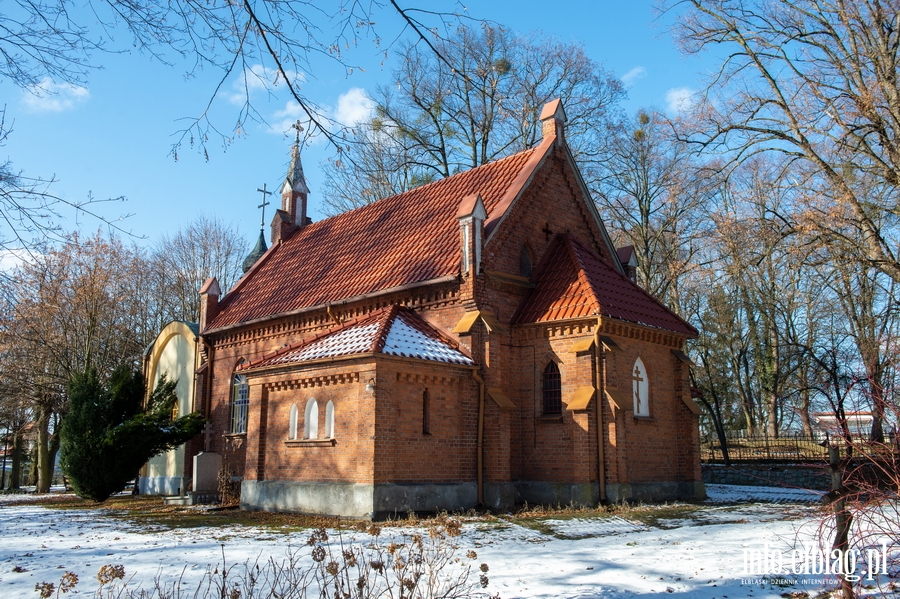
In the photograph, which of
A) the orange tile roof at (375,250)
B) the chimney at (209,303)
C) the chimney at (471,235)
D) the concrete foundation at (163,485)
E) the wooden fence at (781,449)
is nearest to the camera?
the chimney at (471,235)

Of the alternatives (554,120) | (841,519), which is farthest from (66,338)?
(841,519)

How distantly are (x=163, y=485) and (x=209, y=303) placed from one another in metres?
6.57

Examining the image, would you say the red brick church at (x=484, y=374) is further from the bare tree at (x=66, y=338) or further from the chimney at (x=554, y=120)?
the bare tree at (x=66, y=338)

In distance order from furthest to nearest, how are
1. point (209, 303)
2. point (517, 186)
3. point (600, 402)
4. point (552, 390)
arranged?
1. point (209, 303)
2. point (517, 186)
3. point (552, 390)
4. point (600, 402)

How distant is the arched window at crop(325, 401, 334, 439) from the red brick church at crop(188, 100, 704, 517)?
3cm

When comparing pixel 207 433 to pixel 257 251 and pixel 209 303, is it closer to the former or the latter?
pixel 209 303

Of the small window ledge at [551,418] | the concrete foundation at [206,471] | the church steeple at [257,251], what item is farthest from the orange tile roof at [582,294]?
the church steeple at [257,251]

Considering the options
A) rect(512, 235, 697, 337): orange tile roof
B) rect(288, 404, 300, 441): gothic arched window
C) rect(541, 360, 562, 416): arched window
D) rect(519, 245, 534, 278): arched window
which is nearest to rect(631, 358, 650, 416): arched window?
rect(512, 235, 697, 337): orange tile roof

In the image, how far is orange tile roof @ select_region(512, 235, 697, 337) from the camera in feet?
55.3

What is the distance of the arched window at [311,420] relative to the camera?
16250mm

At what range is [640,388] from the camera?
17.9m

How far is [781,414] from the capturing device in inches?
1502

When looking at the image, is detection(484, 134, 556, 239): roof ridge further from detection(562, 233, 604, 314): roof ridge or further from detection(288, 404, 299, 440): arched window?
detection(288, 404, 299, 440): arched window

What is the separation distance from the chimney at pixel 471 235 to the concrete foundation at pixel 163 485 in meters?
12.7
